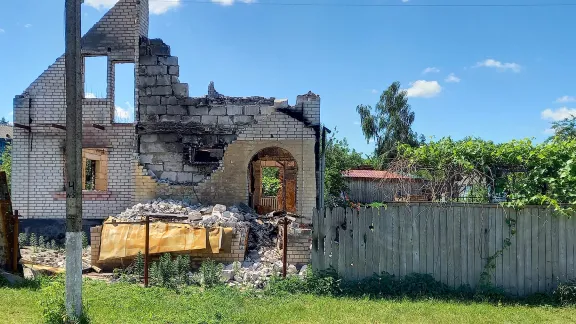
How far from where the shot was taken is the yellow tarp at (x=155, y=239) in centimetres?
905

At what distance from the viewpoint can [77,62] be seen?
5629mm

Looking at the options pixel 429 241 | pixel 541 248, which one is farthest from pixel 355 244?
pixel 541 248

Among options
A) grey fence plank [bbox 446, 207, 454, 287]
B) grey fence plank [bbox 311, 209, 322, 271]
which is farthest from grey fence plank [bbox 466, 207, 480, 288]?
grey fence plank [bbox 311, 209, 322, 271]

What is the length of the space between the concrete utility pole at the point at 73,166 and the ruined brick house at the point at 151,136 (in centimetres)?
642

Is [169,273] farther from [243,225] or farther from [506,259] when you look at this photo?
[506,259]

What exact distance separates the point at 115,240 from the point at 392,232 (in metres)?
5.23

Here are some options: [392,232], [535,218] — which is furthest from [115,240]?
[535,218]

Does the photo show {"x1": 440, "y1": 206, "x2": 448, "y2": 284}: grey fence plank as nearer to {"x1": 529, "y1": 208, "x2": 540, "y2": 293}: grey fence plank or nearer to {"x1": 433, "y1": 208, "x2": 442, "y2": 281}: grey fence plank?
{"x1": 433, "y1": 208, "x2": 442, "y2": 281}: grey fence plank

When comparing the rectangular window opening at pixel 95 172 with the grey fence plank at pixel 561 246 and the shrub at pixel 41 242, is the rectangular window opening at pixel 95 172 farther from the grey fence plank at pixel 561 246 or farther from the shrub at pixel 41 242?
the grey fence plank at pixel 561 246

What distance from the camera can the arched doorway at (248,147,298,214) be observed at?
1546cm

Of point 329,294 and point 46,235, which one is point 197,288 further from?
point 46,235

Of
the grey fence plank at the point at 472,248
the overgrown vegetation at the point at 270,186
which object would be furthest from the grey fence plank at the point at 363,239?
the overgrown vegetation at the point at 270,186

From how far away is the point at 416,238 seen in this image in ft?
25.7

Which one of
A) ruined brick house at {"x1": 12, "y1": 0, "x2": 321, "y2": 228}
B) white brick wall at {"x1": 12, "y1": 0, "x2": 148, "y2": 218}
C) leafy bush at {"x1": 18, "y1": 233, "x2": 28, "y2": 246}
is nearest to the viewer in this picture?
ruined brick house at {"x1": 12, "y1": 0, "x2": 321, "y2": 228}
